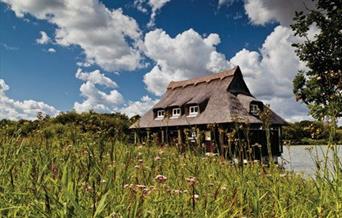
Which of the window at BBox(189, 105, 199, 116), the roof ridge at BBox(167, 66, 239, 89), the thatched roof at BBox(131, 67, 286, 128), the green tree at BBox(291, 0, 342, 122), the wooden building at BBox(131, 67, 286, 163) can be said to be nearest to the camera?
the green tree at BBox(291, 0, 342, 122)

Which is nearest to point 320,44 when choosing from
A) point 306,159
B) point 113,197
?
point 306,159

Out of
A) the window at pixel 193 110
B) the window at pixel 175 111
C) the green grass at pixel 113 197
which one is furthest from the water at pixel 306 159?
the window at pixel 175 111

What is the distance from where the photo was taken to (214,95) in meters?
43.1

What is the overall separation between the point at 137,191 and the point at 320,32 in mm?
27729

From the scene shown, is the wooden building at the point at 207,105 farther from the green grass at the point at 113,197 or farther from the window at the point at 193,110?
the green grass at the point at 113,197

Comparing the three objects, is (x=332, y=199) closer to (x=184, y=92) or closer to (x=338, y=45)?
(x=338, y=45)

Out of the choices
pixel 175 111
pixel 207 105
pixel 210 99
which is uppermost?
pixel 210 99

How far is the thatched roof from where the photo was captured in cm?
3962

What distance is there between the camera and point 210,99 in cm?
4297

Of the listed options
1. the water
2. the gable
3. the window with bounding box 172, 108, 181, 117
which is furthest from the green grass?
the window with bounding box 172, 108, 181, 117

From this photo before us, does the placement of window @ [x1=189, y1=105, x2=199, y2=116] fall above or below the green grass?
above

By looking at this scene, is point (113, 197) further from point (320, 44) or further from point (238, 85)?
point (238, 85)

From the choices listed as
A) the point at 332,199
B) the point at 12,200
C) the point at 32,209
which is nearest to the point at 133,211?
the point at 32,209

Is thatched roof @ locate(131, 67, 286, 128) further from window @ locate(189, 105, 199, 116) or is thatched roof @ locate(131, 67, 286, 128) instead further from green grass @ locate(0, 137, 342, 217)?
green grass @ locate(0, 137, 342, 217)
